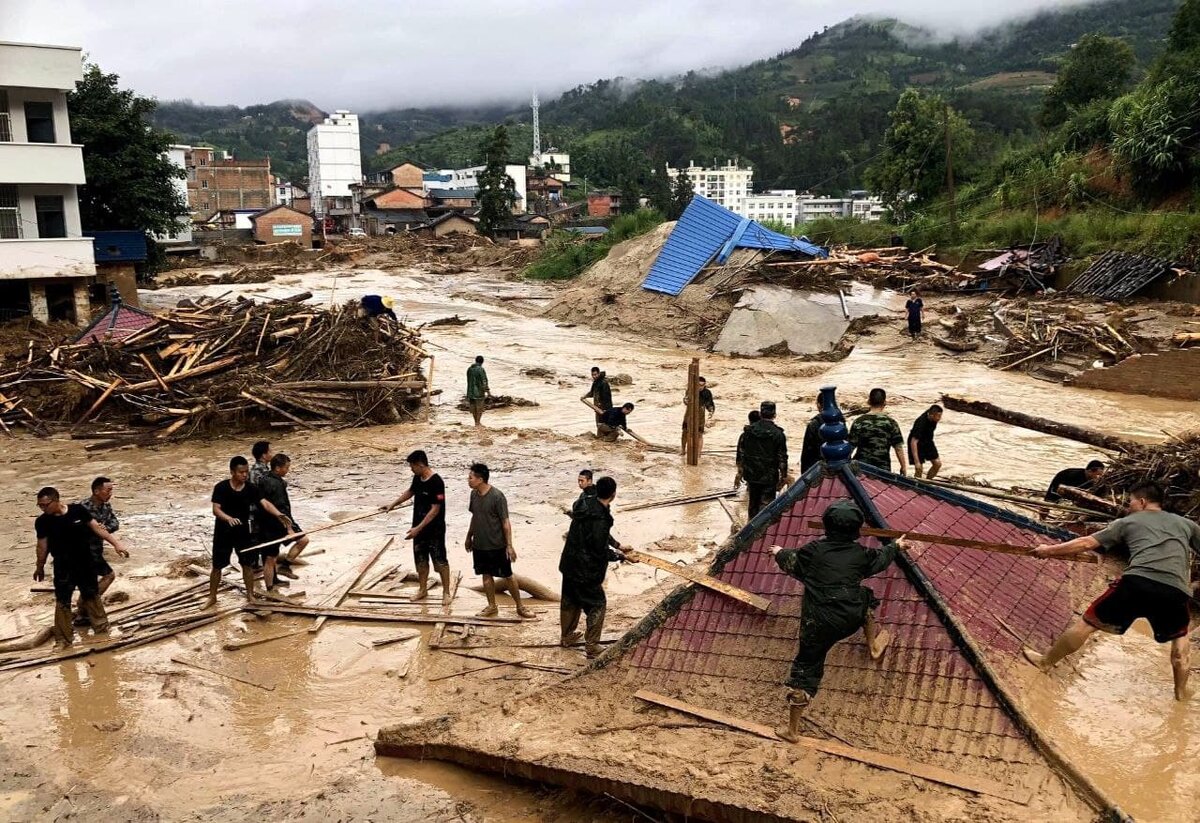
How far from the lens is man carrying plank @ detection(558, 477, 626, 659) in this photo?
21.4 feet

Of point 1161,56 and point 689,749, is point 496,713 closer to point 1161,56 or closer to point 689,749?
point 689,749

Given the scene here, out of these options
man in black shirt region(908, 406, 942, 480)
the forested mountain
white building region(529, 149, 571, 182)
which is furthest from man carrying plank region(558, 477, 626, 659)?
white building region(529, 149, 571, 182)

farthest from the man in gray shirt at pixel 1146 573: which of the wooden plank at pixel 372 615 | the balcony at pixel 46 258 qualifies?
the balcony at pixel 46 258

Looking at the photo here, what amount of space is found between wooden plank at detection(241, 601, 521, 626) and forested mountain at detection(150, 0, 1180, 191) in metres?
42.4

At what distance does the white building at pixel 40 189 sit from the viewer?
77.9ft

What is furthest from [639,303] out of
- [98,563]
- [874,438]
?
[98,563]

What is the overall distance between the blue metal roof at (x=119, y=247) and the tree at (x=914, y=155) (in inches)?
1216

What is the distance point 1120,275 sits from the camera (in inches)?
937

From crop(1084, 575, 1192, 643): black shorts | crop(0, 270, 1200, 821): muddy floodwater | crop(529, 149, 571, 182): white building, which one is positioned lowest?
crop(0, 270, 1200, 821): muddy floodwater

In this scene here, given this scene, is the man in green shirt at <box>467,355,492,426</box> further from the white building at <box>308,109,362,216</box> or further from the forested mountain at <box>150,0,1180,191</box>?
the white building at <box>308,109,362,216</box>

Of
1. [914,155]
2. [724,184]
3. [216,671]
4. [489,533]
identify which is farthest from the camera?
[724,184]

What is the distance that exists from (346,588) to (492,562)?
5.46ft

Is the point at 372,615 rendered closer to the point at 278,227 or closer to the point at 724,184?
the point at 278,227

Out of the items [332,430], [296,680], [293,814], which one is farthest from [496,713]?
[332,430]
